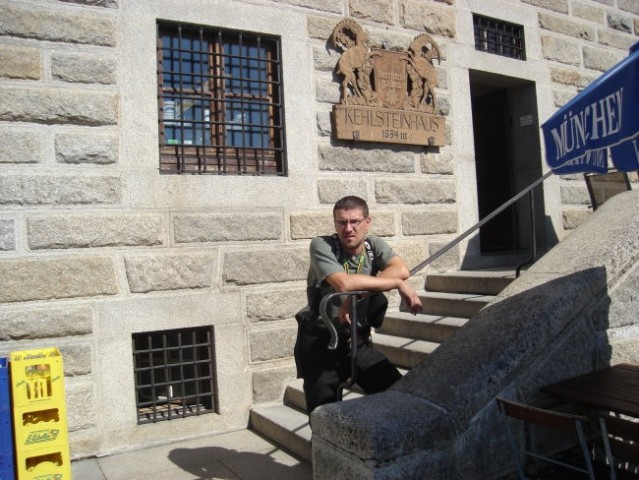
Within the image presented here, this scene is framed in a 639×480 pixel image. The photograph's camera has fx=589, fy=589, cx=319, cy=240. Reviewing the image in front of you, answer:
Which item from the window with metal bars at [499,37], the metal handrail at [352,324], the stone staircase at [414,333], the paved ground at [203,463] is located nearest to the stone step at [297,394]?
the stone staircase at [414,333]

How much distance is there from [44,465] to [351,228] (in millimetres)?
2574

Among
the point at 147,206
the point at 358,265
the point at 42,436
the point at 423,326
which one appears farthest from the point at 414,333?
the point at 42,436

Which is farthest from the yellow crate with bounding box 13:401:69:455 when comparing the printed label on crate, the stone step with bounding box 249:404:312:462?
the stone step with bounding box 249:404:312:462

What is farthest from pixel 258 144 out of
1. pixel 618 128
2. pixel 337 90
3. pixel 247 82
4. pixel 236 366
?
pixel 618 128

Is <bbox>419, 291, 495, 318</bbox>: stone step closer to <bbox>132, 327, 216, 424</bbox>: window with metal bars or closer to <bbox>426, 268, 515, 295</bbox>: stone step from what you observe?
<bbox>426, 268, 515, 295</bbox>: stone step

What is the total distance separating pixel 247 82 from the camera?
561 cm

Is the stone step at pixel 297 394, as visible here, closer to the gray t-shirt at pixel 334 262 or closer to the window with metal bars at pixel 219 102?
the gray t-shirt at pixel 334 262

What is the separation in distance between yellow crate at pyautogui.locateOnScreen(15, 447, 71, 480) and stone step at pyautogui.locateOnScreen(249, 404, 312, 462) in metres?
1.51

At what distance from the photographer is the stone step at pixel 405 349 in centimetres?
491

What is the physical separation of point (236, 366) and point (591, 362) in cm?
287

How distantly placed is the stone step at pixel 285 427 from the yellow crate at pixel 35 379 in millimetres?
1605

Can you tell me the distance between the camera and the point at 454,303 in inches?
214

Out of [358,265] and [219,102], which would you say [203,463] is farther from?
[219,102]

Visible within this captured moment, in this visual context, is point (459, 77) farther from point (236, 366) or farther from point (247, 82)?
point (236, 366)
